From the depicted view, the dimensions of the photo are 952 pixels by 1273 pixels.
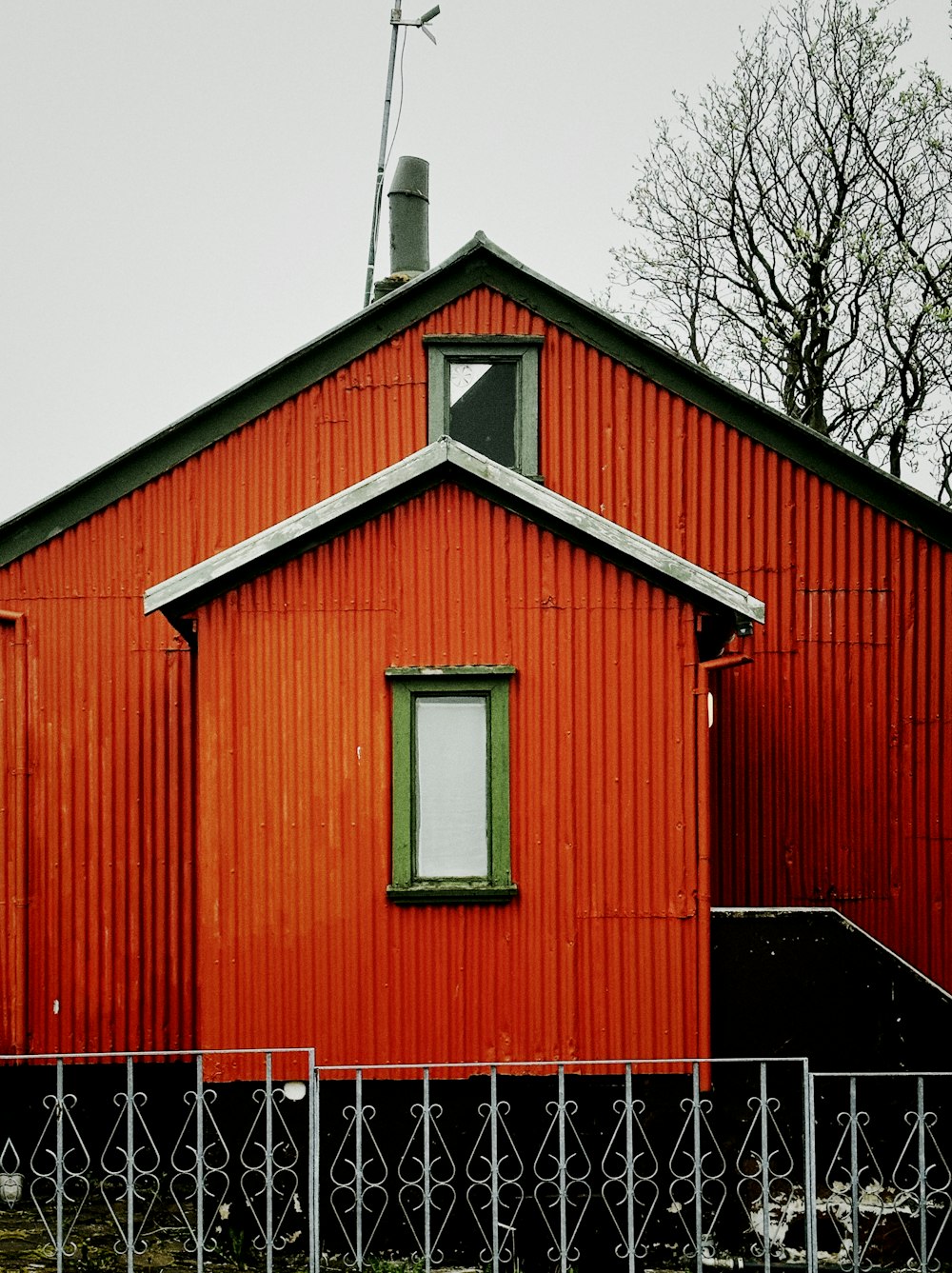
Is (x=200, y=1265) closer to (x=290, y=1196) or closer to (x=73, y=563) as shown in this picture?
(x=290, y=1196)

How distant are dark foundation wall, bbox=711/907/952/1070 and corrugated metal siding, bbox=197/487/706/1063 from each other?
0.39m

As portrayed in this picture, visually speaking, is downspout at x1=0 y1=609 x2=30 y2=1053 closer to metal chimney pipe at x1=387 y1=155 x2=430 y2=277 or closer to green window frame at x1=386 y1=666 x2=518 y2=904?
green window frame at x1=386 y1=666 x2=518 y2=904

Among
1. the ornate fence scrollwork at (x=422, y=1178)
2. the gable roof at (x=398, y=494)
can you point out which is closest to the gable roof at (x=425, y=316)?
the gable roof at (x=398, y=494)

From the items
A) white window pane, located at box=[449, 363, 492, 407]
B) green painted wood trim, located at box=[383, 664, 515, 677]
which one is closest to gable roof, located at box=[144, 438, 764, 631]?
A: green painted wood trim, located at box=[383, 664, 515, 677]

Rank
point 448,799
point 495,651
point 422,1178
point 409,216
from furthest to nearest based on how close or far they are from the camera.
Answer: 1. point 409,216
2. point 495,651
3. point 448,799
4. point 422,1178

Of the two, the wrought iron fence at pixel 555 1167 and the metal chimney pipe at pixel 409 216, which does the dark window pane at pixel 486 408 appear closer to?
the metal chimney pipe at pixel 409 216

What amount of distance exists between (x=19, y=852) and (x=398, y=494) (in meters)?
4.98

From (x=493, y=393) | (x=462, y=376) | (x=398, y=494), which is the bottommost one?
(x=398, y=494)

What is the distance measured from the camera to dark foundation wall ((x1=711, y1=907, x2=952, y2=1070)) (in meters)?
10.9

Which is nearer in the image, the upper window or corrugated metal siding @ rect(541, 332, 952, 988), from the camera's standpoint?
corrugated metal siding @ rect(541, 332, 952, 988)

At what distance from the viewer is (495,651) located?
36.0 feet

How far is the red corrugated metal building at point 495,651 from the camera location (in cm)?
1088

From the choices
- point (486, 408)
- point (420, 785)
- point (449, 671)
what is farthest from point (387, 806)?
point (486, 408)

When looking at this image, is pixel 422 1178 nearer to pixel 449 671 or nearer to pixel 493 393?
pixel 449 671
